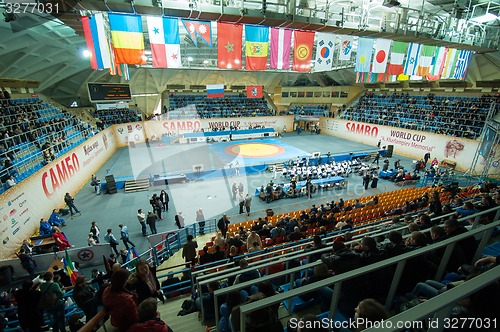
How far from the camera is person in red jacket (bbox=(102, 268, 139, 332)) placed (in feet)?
10.2

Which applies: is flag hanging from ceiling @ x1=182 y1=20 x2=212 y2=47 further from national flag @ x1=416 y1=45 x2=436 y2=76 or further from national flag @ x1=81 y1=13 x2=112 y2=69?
national flag @ x1=416 y1=45 x2=436 y2=76

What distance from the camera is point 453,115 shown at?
24828 mm

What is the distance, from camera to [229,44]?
1070 cm

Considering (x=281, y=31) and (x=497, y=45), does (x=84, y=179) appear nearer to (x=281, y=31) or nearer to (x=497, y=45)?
(x=281, y=31)

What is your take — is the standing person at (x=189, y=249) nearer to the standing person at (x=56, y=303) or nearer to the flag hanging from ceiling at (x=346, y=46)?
the standing person at (x=56, y=303)

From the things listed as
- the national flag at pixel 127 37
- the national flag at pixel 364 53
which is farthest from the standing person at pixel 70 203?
the national flag at pixel 364 53

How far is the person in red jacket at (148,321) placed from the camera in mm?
2570

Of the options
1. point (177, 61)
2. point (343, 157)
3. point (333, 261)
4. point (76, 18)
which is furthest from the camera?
point (343, 157)

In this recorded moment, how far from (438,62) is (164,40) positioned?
16923mm

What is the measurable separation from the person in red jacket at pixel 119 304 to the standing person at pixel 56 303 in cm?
217

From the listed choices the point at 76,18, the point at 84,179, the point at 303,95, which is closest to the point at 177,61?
the point at 76,18

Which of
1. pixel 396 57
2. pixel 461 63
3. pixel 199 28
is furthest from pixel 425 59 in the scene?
pixel 199 28

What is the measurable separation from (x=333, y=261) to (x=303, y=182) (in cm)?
1533

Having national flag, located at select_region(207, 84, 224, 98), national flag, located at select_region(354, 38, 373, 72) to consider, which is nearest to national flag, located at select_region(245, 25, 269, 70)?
national flag, located at select_region(354, 38, 373, 72)
